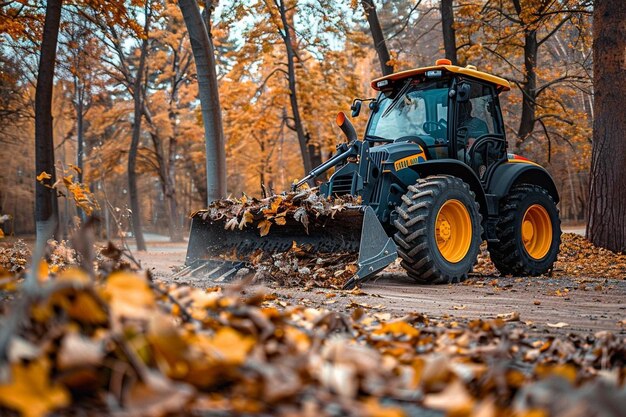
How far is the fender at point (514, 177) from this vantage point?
880cm

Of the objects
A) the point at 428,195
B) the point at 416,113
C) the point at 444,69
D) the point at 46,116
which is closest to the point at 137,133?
the point at 46,116

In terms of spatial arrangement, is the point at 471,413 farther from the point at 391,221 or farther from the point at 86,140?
the point at 86,140

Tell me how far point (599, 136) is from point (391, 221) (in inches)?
247

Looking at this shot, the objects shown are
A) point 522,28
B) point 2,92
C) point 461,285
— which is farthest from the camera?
point 2,92

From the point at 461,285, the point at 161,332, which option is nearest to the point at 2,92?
the point at 461,285

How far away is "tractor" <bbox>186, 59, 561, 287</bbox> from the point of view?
7.22 m

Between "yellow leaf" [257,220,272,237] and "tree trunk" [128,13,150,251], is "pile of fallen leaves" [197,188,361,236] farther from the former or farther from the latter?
"tree trunk" [128,13,150,251]

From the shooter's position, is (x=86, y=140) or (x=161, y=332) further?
(x=86, y=140)

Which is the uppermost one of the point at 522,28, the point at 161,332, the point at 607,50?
the point at 522,28

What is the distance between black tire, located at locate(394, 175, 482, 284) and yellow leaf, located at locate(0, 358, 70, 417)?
6135 millimetres

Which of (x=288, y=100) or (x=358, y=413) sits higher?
(x=288, y=100)

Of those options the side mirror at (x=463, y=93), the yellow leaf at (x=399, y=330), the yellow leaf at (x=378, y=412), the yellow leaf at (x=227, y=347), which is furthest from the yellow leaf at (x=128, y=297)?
the side mirror at (x=463, y=93)

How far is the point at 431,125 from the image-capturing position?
841 centimetres

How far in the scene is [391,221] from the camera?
762 centimetres
